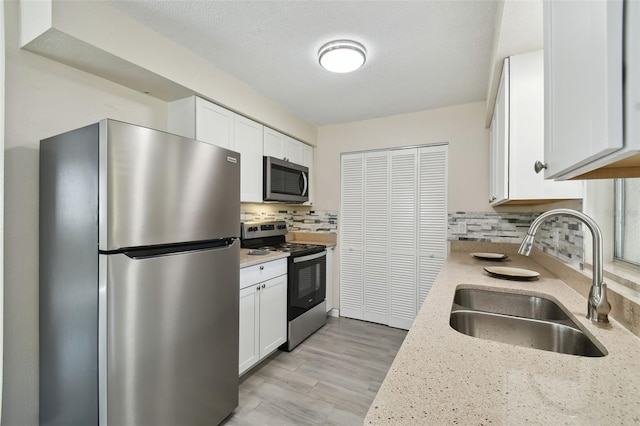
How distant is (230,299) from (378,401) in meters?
1.34

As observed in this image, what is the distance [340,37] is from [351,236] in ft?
7.32

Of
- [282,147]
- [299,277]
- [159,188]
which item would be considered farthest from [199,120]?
[299,277]

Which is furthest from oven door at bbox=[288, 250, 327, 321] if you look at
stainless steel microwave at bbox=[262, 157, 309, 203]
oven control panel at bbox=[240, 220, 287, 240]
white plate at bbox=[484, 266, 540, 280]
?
white plate at bbox=[484, 266, 540, 280]

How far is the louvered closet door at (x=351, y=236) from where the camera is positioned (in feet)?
11.4

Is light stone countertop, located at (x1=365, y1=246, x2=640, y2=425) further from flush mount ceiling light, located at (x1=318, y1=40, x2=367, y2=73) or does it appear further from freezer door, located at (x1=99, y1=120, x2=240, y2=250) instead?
flush mount ceiling light, located at (x1=318, y1=40, x2=367, y2=73)

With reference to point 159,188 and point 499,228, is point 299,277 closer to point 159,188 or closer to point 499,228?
point 159,188

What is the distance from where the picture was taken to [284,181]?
120 inches

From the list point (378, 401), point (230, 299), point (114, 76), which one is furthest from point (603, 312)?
point (114, 76)

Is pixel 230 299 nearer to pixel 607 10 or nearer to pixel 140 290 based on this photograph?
pixel 140 290

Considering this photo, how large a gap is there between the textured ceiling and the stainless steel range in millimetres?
1405

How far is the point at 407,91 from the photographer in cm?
263

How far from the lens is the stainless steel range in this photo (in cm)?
268

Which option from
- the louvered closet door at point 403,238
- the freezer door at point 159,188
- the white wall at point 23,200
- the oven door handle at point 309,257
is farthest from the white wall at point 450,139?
the white wall at point 23,200

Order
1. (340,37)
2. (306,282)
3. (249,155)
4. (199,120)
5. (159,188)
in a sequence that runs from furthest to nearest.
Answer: (306,282) → (249,155) → (199,120) → (340,37) → (159,188)
